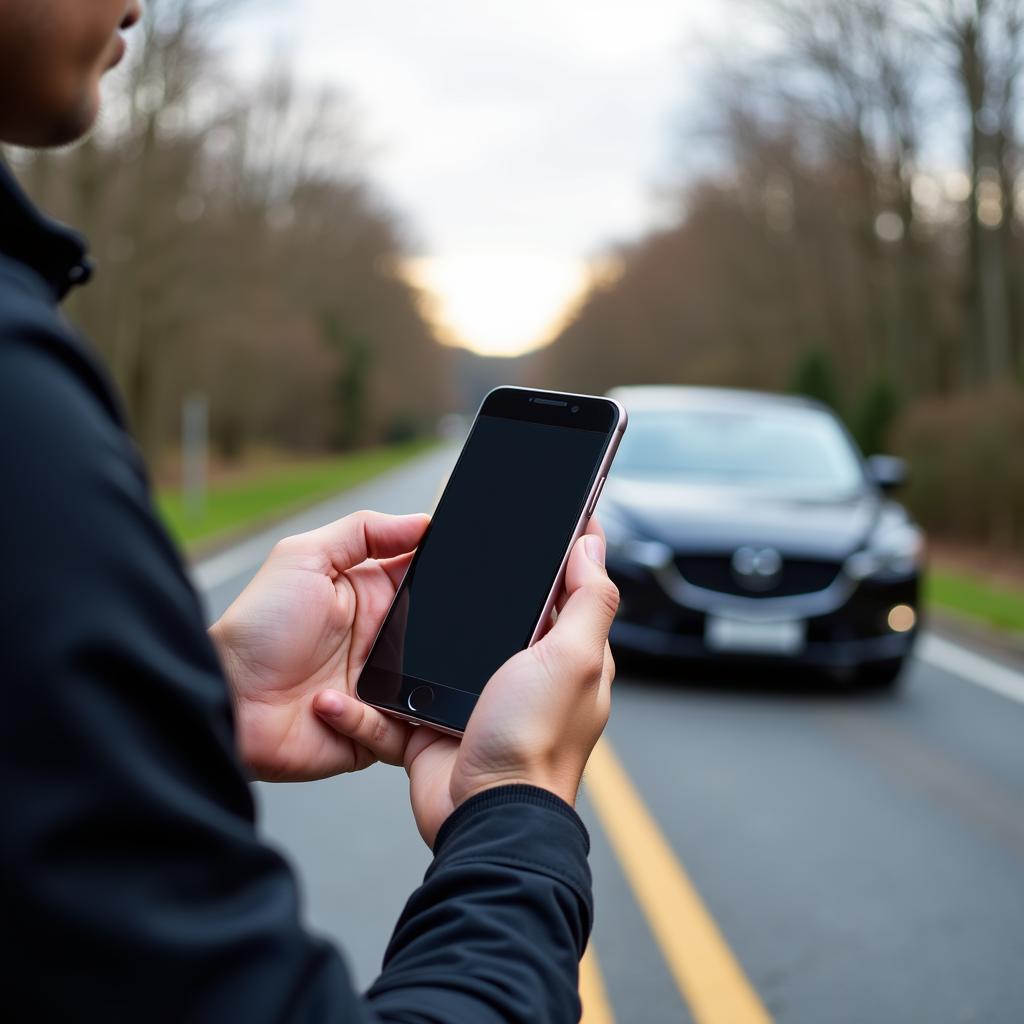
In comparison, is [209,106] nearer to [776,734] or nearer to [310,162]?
[776,734]

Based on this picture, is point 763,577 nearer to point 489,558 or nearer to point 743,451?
point 743,451

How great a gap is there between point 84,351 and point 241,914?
315mm

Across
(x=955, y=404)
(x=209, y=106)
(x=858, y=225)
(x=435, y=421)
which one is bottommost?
(x=435, y=421)

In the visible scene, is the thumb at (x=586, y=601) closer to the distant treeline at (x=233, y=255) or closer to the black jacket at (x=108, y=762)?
the black jacket at (x=108, y=762)

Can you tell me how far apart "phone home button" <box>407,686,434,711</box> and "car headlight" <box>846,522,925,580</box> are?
672 centimetres

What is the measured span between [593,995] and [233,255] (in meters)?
29.6

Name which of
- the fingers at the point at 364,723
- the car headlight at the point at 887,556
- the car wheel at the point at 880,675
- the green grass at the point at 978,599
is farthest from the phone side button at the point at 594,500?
the green grass at the point at 978,599

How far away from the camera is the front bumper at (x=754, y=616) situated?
7.96m

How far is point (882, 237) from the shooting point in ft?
107

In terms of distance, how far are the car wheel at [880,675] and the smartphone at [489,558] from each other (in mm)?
6923

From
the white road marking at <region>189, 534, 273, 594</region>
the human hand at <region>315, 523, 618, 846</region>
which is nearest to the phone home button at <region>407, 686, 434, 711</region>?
the human hand at <region>315, 523, 618, 846</region>

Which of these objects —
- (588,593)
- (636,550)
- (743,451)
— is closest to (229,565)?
(743,451)

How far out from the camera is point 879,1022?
3.65 meters

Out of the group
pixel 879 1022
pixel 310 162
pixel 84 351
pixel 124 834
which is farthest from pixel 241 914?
pixel 310 162
